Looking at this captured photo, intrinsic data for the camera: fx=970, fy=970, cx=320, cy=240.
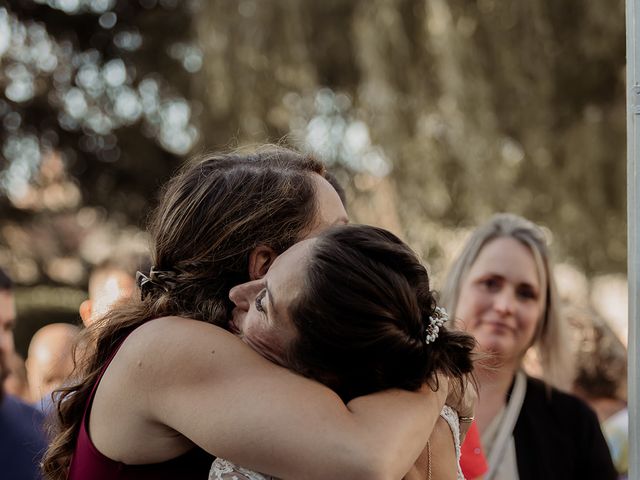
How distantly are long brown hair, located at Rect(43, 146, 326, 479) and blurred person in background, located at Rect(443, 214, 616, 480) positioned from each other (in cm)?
145

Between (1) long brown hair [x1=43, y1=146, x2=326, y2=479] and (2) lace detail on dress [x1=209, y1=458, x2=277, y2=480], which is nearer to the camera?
(2) lace detail on dress [x1=209, y1=458, x2=277, y2=480]

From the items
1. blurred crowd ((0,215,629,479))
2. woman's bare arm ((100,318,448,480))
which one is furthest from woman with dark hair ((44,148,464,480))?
blurred crowd ((0,215,629,479))

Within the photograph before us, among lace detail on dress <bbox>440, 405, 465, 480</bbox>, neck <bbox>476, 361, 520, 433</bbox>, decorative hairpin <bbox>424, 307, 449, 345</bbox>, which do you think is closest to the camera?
decorative hairpin <bbox>424, 307, 449, 345</bbox>

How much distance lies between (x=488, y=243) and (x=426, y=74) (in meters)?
5.86

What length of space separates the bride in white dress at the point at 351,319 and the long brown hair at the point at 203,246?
0.17m

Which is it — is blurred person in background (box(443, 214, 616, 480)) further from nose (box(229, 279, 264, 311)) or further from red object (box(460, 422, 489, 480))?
nose (box(229, 279, 264, 311))

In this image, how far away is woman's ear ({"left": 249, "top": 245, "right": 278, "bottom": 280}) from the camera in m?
1.83

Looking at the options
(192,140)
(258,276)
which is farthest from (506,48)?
(258,276)

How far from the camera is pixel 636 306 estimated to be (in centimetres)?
168

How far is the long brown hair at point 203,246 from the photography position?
1.81 m

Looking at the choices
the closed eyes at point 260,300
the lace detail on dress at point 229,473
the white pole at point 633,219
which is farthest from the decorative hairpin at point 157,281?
the white pole at point 633,219

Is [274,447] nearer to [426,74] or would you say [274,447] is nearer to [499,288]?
[499,288]

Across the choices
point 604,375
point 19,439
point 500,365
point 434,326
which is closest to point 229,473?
point 434,326

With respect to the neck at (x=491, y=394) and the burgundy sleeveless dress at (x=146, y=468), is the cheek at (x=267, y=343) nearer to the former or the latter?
the burgundy sleeveless dress at (x=146, y=468)
